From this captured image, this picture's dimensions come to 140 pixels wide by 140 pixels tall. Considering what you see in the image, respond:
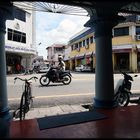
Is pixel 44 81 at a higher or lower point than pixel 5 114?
higher

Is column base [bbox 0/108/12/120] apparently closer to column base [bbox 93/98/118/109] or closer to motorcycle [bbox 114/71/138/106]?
column base [bbox 93/98/118/109]

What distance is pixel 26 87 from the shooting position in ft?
20.0

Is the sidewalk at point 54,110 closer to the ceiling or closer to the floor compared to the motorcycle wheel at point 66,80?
closer to the floor

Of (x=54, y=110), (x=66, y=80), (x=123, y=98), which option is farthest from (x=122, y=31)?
(x=54, y=110)

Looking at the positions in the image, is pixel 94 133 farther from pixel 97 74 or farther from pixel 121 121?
pixel 97 74

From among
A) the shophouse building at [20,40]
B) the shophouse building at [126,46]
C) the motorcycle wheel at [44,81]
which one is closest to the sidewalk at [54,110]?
the motorcycle wheel at [44,81]

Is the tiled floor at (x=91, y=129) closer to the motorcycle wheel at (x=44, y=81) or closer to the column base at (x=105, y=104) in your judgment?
the column base at (x=105, y=104)

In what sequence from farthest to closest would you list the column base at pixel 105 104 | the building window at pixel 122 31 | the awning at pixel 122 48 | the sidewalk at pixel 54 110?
1. the building window at pixel 122 31
2. the awning at pixel 122 48
3. the sidewalk at pixel 54 110
4. the column base at pixel 105 104

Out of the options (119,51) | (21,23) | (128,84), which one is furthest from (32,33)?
(128,84)

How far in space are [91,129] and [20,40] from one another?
90.7 feet

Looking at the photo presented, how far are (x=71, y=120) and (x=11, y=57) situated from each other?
27.4 metres

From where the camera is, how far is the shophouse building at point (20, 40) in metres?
28.2

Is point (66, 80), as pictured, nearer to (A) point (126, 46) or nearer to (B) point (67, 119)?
(B) point (67, 119)

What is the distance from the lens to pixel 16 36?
2973cm
